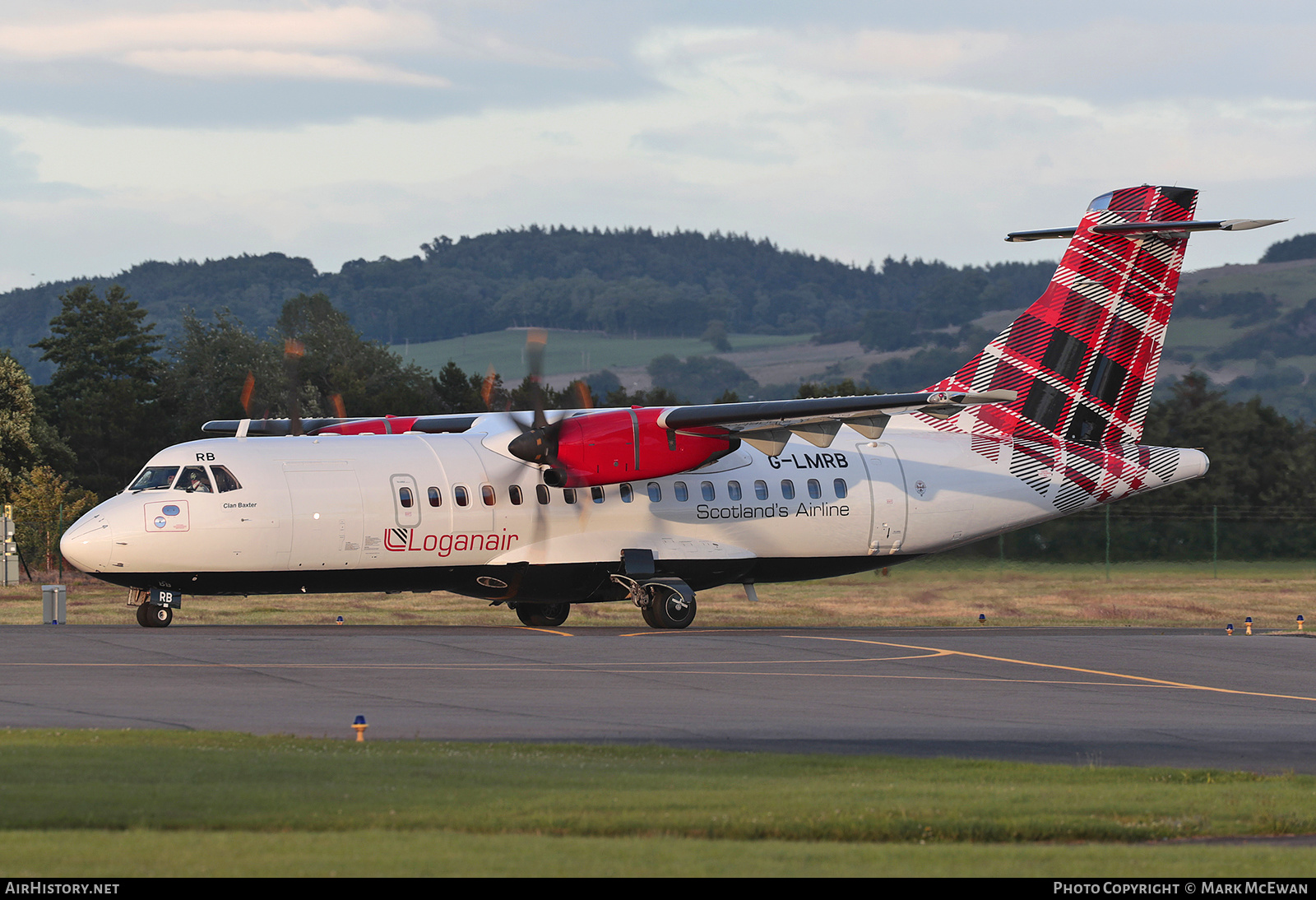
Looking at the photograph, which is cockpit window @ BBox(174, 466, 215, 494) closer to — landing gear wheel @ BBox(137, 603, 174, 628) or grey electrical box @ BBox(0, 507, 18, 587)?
landing gear wheel @ BBox(137, 603, 174, 628)

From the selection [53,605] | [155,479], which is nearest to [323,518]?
[155,479]

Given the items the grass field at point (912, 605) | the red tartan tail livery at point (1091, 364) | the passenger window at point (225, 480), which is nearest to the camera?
the passenger window at point (225, 480)

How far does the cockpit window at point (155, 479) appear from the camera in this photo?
83.0ft

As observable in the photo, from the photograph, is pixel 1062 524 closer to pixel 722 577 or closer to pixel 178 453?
pixel 722 577

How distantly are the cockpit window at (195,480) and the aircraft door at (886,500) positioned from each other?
12828 millimetres

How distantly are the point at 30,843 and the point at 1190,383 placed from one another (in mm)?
65908

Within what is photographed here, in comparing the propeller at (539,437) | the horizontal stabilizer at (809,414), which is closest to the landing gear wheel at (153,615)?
the propeller at (539,437)

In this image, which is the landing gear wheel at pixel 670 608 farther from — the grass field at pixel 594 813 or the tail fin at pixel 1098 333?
the grass field at pixel 594 813

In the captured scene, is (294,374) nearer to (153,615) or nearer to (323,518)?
(323,518)

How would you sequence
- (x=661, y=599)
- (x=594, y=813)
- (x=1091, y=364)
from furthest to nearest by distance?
(x=1091, y=364), (x=661, y=599), (x=594, y=813)

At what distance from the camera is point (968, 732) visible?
Answer: 1586 centimetres

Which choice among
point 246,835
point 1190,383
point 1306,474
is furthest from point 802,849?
point 1190,383

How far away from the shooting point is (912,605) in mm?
35156

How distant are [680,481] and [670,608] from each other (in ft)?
8.04
